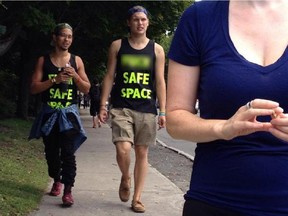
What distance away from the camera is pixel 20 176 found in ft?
22.2

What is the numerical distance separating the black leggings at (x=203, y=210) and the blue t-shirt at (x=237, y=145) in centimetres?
2

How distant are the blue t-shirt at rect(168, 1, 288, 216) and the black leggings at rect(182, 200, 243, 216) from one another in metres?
0.02

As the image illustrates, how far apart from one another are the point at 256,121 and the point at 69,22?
558 inches

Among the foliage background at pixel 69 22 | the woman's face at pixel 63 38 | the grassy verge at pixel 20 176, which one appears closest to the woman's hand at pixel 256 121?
the grassy verge at pixel 20 176

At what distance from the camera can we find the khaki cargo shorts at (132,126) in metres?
5.35

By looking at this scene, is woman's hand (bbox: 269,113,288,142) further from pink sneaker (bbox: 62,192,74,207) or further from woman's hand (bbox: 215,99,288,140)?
pink sneaker (bbox: 62,192,74,207)

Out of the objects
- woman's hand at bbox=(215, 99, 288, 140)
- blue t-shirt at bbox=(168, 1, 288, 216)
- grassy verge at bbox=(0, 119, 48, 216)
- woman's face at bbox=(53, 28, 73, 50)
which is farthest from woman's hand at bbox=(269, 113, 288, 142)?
woman's face at bbox=(53, 28, 73, 50)

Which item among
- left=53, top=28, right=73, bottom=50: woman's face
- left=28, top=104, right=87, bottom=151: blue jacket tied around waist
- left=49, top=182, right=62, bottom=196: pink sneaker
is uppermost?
left=53, top=28, right=73, bottom=50: woman's face

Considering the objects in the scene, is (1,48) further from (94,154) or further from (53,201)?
(53,201)

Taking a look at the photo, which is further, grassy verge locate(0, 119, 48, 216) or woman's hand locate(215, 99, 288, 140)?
grassy verge locate(0, 119, 48, 216)

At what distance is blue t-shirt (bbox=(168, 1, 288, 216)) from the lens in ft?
5.75

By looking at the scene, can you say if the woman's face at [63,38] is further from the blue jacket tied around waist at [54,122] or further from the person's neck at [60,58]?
the blue jacket tied around waist at [54,122]

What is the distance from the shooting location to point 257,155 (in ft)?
5.80

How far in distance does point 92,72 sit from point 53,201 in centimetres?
2641
